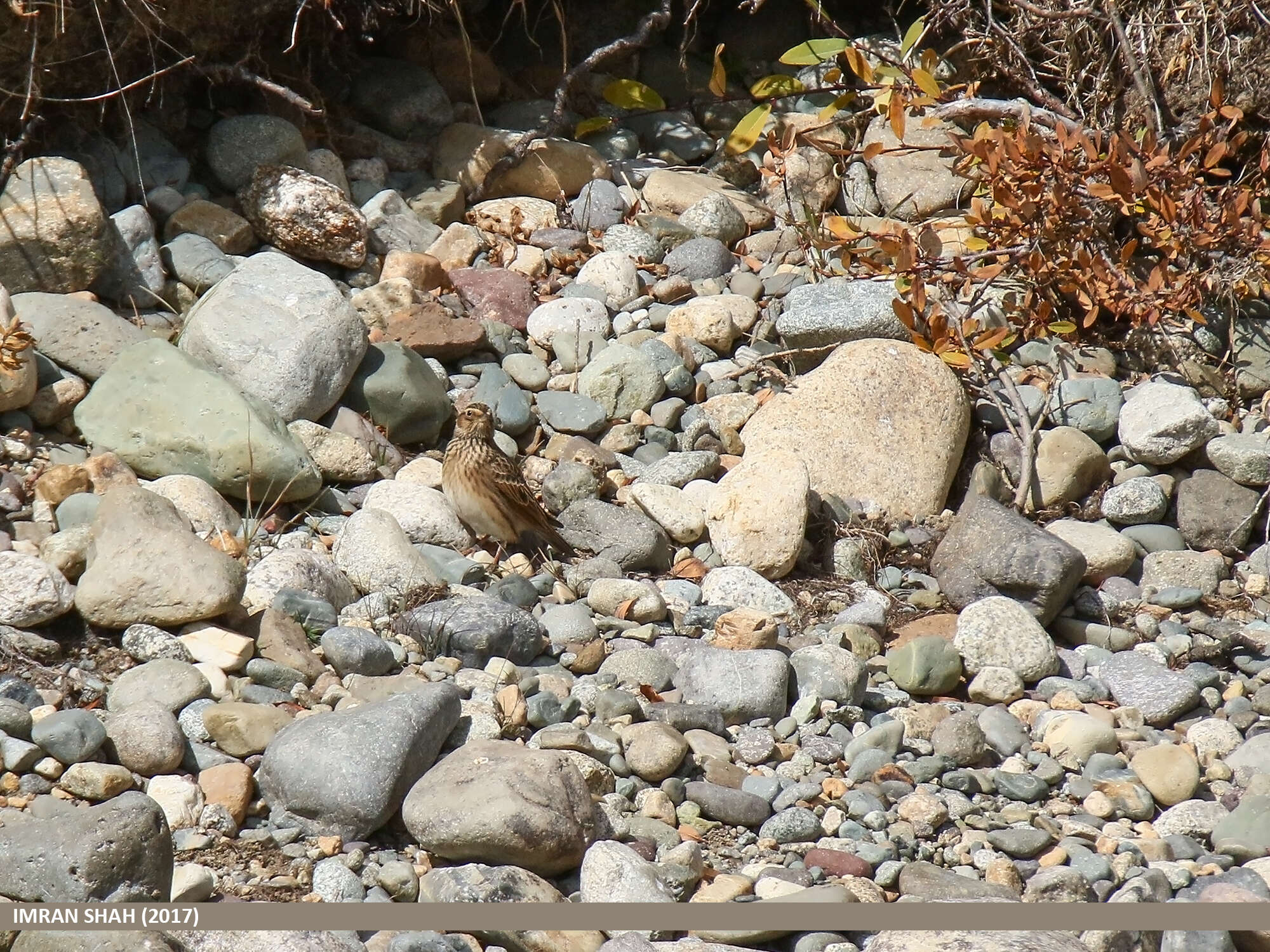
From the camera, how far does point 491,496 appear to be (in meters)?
4.67

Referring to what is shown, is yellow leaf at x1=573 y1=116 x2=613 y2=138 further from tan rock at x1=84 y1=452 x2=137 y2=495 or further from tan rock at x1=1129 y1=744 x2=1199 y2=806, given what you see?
tan rock at x1=1129 y1=744 x2=1199 y2=806

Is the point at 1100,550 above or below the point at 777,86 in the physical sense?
below

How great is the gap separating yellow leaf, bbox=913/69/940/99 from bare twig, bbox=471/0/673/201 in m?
1.48

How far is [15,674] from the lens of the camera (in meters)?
3.70

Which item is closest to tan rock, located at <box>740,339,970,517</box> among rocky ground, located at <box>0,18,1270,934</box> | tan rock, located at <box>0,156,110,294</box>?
rocky ground, located at <box>0,18,1270,934</box>

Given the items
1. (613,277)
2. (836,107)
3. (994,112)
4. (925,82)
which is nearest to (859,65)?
(925,82)

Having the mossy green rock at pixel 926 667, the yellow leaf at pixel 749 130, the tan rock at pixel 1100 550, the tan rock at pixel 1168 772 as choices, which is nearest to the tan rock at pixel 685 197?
the yellow leaf at pixel 749 130

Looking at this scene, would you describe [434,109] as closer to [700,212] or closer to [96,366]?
[700,212]

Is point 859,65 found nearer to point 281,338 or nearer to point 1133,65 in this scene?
point 1133,65

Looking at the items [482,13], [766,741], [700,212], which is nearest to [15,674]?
[766,741]

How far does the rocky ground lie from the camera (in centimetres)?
331

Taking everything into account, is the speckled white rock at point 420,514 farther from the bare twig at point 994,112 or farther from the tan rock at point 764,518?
the bare twig at point 994,112

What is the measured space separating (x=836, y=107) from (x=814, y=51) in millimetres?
400

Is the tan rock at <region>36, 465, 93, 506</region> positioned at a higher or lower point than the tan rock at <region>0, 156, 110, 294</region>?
lower
